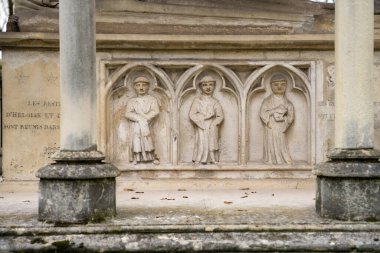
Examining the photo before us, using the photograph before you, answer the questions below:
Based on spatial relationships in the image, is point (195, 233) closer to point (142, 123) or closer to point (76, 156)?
point (76, 156)

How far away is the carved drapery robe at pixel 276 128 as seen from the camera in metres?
8.51

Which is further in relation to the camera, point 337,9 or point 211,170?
point 211,170

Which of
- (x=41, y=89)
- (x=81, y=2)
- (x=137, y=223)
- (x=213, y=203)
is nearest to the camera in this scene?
(x=137, y=223)

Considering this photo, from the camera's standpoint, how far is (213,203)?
22.0 feet

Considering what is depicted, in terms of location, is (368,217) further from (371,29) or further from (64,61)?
(64,61)

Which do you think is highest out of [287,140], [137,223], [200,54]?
[200,54]

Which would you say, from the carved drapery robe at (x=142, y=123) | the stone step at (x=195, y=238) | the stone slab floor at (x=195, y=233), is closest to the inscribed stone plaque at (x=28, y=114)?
the carved drapery robe at (x=142, y=123)

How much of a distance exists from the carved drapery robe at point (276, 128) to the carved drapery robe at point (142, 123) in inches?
64.4

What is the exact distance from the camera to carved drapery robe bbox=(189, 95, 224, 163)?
8.47 meters

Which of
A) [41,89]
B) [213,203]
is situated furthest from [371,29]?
[41,89]

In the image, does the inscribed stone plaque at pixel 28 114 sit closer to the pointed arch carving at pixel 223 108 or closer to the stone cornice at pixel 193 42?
the stone cornice at pixel 193 42

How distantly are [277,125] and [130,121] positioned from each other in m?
2.15

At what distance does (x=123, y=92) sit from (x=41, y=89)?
118cm

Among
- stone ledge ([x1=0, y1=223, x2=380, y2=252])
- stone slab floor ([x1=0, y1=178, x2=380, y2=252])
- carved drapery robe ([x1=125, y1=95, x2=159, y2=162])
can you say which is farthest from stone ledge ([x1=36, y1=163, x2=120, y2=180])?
carved drapery robe ([x1=125, y1=95, x2=159, y2=162])
